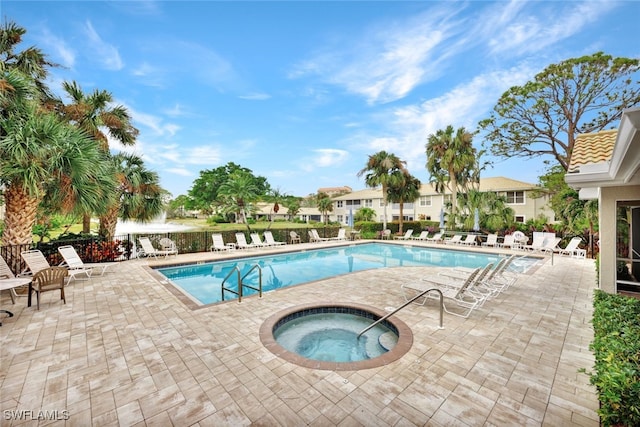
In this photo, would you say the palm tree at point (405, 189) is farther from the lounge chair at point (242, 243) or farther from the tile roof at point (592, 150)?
the tile roof at point (592, 150)

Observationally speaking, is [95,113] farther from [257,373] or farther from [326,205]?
[326,205]

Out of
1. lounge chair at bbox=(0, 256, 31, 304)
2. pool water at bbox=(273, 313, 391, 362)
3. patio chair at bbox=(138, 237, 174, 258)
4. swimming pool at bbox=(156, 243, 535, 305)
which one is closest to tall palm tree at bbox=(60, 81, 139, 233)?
patio chair at bbox=(138, 237, 174, 258)

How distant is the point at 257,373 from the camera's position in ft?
11.5

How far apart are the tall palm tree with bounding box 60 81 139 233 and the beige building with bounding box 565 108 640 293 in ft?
47.2

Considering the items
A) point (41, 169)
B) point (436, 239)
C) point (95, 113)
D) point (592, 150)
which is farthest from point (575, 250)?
point (95, 113)

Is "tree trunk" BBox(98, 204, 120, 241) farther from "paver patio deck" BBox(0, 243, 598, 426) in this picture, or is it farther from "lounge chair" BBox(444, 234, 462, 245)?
"lounge chair" BBox(444, 234, 462, 245)

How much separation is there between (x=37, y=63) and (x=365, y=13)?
40.3ft

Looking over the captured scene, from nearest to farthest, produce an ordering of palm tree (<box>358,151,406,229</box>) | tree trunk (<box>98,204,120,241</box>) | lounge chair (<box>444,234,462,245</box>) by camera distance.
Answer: tree trunk (<box>98,204,120,241</box>)
lounge chair (<box>444,234,462,245</box>)
palm tree (<box>358,151,406,229</box>)

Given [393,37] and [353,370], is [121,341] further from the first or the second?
[393,37]

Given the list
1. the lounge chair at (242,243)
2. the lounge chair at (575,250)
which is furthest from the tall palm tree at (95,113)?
the lounge chair at (575,250)

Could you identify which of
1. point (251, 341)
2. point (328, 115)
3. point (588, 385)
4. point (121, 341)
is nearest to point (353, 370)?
point (251, 341)

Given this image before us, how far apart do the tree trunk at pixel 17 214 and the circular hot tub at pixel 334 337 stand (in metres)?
8.21

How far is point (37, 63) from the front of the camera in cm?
986

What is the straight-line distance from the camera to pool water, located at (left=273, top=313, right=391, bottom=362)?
462cm
